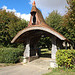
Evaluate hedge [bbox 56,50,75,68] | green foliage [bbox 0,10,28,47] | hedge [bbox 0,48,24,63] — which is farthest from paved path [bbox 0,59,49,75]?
green foliage [bbox 0,10,28,47]

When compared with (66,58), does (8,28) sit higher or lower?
higher

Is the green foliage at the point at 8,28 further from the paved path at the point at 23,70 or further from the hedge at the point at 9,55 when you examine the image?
the paved path at the point at 23,70

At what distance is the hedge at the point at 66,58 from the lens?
6.87m

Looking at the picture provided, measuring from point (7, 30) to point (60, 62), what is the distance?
35.1 feet

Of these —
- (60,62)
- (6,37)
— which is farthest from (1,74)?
(6,37)

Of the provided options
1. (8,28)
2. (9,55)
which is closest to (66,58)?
(9,55)

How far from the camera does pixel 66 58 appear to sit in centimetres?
686

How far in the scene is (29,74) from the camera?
20.9 feet

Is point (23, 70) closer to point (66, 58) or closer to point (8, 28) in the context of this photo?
point (66, 58)

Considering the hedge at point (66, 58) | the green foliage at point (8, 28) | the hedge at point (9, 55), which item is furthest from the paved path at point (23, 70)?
the green foliage at point (8, 28)

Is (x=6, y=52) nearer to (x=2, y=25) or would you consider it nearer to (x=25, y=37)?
(x=25, y=37)

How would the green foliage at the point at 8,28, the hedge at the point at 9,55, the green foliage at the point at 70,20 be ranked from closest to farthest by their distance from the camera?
the hedge at the point at 9,55, the green foliage at the point at 70,20, the green foliage at the point at 8,28

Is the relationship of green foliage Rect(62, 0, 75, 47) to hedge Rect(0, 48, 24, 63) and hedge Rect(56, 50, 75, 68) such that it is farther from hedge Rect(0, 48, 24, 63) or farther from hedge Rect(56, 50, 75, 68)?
hedge Rect(0, 48, 24, 63)

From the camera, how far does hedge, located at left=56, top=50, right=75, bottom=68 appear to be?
687cm
